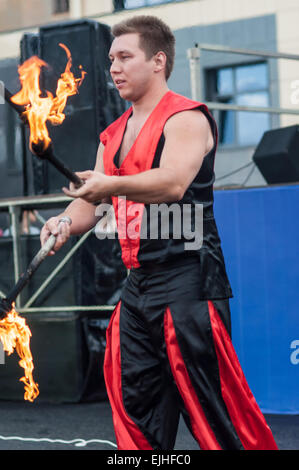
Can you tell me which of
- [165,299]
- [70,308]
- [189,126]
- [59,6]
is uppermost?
[59,6]

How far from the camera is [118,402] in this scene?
7.39 feet

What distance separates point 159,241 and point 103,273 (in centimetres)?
311

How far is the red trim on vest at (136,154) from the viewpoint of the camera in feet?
6.88

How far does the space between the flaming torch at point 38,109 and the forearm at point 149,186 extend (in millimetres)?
113

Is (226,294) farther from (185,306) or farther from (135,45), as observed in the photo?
(135,45)

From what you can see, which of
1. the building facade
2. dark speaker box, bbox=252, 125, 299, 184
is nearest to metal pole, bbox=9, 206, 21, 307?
dark speaker box, bbox=252, 125, 299, 184

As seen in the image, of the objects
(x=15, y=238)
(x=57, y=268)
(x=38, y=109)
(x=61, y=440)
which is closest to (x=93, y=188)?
(x=38, y=109)

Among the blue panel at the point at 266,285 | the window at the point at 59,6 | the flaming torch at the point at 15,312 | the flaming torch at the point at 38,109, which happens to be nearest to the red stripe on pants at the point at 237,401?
the flaming torch at the point at 15,312

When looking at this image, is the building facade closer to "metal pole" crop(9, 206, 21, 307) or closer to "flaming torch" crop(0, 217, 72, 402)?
"metal pole" crop(9, 206, 21, 307)

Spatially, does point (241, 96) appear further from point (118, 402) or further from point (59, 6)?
point (118, 402)

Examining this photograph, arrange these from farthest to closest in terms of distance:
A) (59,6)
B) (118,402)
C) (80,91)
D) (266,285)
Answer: (59,6) → (80,91) → (266,285) → (118,402)

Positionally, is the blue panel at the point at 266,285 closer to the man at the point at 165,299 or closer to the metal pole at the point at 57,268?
the metal pole at the point at 57,268

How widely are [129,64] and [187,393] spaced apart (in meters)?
1.07

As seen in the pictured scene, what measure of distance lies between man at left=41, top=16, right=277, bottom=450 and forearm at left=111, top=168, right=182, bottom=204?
157mm
